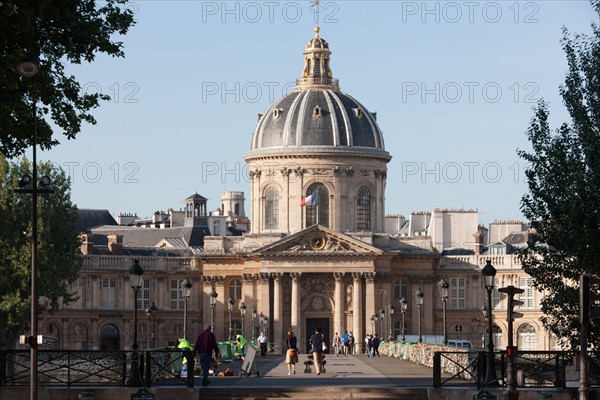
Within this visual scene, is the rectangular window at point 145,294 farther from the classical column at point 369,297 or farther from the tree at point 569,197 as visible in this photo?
the tree at point 569,197

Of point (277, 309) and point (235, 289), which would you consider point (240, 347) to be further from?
point (235, 289)

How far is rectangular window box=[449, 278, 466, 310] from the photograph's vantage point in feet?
496

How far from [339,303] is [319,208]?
32.0 feet

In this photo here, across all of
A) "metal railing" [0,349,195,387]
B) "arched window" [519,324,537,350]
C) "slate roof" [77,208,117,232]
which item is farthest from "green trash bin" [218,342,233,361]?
"slate roof" [77,208,117,232]

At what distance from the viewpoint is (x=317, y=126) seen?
5930 inches

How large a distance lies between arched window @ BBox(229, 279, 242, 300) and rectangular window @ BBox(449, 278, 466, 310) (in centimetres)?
1647

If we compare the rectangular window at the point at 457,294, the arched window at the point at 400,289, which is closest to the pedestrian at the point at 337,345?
the arched window at the point at 400,289

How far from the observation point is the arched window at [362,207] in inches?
5950

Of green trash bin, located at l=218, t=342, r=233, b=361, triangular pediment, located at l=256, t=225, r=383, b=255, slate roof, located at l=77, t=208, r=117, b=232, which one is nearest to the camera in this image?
green trash bin, located at l=218, t=342, r=233, b=361

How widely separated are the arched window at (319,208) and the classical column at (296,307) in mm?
7194

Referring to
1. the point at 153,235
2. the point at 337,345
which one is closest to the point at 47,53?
the point at 337,345

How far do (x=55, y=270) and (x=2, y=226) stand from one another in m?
3.87

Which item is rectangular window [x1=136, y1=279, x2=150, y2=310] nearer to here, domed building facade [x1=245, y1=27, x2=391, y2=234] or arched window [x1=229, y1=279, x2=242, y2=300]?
arched window [x1=229, y1=279, x2=242, y2=300]

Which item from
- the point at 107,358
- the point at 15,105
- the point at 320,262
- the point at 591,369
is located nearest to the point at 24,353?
the point at 107,358
